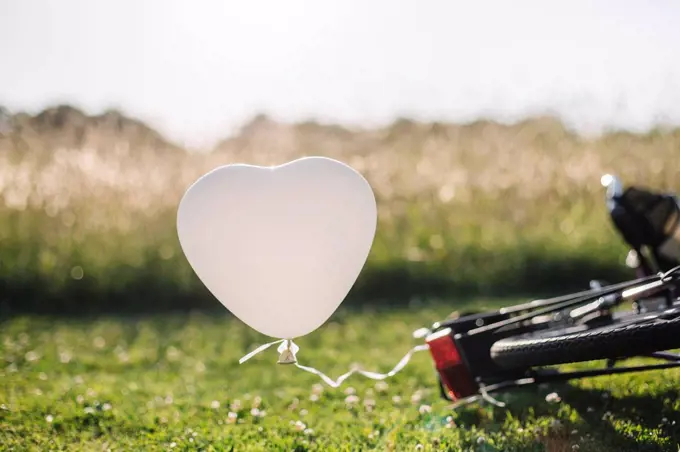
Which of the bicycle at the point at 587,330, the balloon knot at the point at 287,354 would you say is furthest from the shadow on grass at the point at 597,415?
the balloon knot at the point at 287,354

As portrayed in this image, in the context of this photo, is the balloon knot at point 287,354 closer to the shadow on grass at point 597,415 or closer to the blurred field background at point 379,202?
the shadow on grass at point 597,415

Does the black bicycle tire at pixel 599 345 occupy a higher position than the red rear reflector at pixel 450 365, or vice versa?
the black bicycle tire at pixel 599 345

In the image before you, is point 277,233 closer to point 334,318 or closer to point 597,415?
point 597,415

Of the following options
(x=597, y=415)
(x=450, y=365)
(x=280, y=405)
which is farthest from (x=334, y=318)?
(x=597, y=415)

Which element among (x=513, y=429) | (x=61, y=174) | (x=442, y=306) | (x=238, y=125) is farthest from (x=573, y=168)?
(x=513, y=429)

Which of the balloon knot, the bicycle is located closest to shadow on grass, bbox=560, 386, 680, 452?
the bicycle
